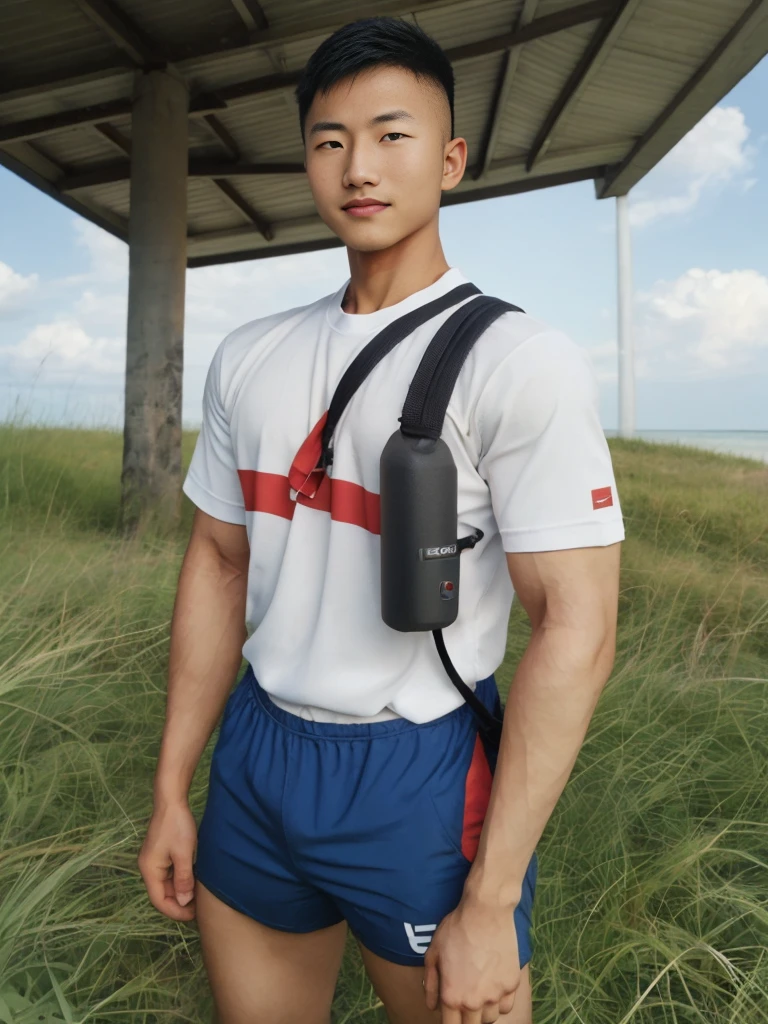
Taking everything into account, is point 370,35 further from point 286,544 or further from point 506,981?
point 506,981

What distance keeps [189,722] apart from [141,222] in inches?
236

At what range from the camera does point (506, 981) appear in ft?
3.20

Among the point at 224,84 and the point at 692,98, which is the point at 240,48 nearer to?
the point at 224,84

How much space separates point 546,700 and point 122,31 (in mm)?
6560

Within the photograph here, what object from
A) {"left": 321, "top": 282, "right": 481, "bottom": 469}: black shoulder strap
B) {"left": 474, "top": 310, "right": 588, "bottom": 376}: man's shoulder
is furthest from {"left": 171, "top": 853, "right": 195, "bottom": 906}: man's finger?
{"left": 474, "top": 310, "right": 588, "bottom": 376}: man's shoulder

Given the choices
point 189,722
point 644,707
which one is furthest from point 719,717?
point 189,722

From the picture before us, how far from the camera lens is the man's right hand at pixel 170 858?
1.37 m

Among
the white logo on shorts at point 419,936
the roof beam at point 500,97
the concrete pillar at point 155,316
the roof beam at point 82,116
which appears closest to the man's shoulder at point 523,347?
the white logo on shorts at point 419,936

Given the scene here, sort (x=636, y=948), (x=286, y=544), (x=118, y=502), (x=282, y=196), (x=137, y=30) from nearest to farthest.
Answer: (x=286, y=544), (x=636, y=948), (x=137, y=30), (x=118, y=502), (x=282, y=196)

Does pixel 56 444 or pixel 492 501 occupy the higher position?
pixel 56 444

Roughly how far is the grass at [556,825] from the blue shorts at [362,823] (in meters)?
0.57

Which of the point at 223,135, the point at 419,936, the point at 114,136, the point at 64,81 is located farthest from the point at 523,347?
the point at 114,136

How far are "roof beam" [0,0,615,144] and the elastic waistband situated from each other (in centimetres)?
645

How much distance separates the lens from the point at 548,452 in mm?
975
